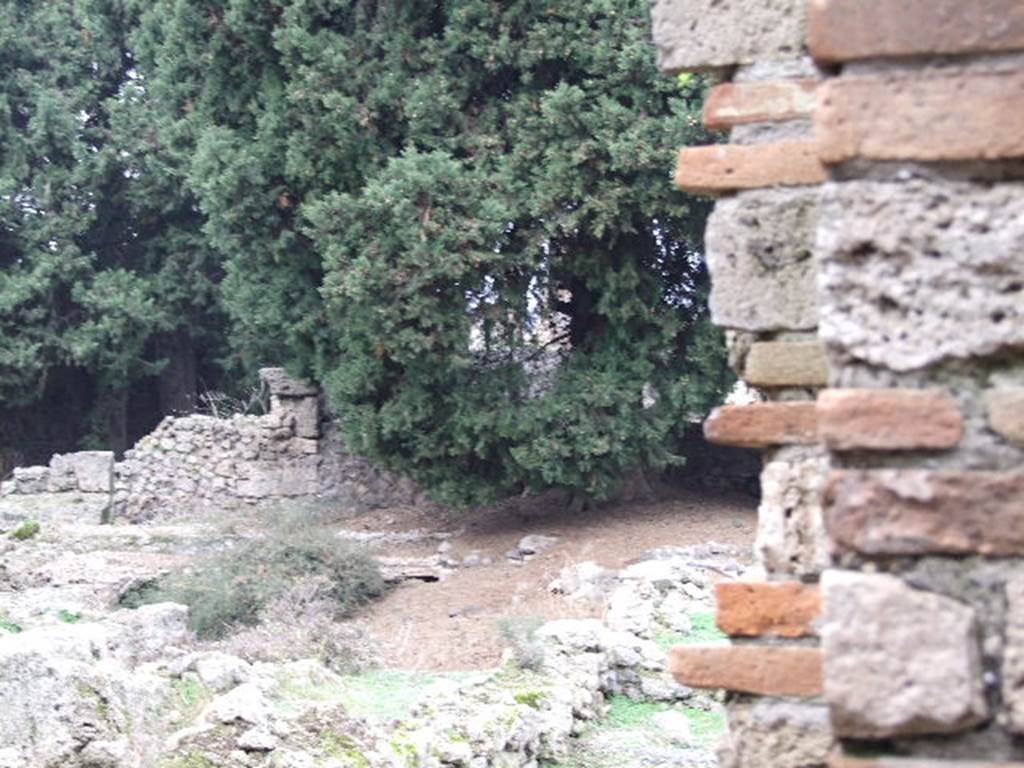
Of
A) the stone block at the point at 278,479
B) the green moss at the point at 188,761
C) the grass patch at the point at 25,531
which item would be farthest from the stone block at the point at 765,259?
the stone block at the point at 278,479

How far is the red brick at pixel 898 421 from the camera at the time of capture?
2273 millimetres

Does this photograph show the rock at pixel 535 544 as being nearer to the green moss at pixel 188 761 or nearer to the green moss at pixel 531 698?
the green moss at pixel 531 698

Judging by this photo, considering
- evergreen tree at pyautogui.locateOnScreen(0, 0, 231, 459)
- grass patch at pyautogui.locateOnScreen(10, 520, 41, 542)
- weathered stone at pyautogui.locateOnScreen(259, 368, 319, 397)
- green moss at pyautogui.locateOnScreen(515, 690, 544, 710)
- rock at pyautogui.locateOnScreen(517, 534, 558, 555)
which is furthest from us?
evergreen tree at pyautogui.locateOnScreen(0, 0, 231, 459)

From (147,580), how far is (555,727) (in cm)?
713

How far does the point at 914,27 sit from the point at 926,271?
0.32 meters

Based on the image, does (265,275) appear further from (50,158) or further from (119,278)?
(50,158)

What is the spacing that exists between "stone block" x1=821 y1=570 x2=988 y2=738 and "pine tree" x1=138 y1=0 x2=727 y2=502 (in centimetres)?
1441

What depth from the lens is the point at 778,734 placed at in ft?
11.8

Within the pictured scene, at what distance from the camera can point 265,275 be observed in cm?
2028

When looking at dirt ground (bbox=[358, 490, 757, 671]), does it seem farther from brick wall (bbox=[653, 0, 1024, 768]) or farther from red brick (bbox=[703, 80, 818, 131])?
brick wall (bbox=[653, 0, 1024, 768])

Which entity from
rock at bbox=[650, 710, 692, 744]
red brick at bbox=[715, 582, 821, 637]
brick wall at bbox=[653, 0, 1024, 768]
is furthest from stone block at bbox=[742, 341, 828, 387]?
rock at bbox=[650, 710, 692, 744]

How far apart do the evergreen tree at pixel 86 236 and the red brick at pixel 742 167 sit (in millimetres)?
22652

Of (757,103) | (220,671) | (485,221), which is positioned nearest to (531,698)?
(220,671)

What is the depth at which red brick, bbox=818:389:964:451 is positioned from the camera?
2273 millimetres
